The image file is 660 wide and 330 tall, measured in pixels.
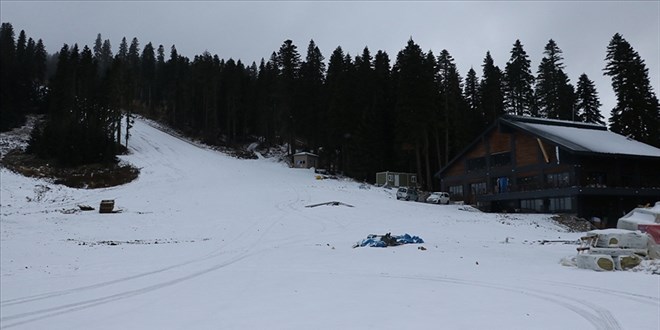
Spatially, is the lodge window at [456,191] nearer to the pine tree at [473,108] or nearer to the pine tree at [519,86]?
the pine tree at [473,108]

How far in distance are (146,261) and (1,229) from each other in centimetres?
1240

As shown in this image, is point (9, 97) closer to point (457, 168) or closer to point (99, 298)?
point (457, 168)

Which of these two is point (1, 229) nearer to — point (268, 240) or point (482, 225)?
point (268, 240)

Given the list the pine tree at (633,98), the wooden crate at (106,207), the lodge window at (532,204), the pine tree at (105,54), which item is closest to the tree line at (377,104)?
the pine tree at (633,98)

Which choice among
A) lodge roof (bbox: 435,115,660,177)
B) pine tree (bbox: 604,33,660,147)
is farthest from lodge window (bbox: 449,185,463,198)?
pine tree (bbox: 604,33,660,147)

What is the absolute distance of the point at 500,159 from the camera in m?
48.3

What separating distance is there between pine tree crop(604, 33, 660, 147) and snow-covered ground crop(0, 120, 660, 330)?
2442cm

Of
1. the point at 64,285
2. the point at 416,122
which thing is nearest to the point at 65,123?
the point at 416,122

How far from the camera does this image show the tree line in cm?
5475

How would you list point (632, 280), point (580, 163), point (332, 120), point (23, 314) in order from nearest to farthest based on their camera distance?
point (23, 314) < point (632, 280) < point (580, 163) < point (332, 120)

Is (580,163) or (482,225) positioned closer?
(482,225)

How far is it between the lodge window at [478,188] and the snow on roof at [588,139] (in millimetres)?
7677

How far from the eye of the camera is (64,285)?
556 inches

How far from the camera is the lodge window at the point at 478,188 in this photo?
Result: 164ft
